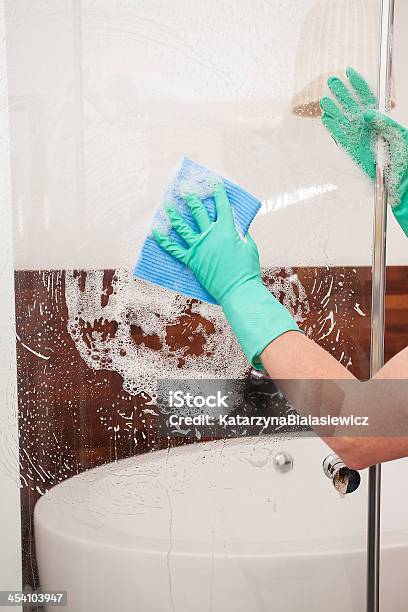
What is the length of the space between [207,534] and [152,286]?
16.3 inches

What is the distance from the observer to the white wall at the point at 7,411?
2.99ft

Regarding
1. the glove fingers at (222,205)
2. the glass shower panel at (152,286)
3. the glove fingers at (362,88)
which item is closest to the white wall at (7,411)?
the glass shower panel at (152,286)

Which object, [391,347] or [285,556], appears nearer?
[285,556]

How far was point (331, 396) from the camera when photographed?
2.89 ft

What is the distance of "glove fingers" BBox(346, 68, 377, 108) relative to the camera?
980 millimetres

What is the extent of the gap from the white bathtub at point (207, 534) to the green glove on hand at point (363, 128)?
46 cm

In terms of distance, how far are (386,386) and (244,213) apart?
0.33 m

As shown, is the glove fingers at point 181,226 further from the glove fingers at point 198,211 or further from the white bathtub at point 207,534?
the white bathtub at point 207,534

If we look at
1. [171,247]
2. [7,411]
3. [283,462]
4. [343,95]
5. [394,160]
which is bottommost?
[283,462]

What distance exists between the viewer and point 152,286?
0.94 metres

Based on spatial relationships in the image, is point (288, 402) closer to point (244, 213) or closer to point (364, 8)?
point (244, 213)

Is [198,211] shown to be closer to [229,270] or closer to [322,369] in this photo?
[229,270]

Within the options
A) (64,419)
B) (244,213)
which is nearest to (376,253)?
(244,213)

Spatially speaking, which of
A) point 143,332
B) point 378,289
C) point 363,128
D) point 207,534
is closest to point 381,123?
point 363,128
